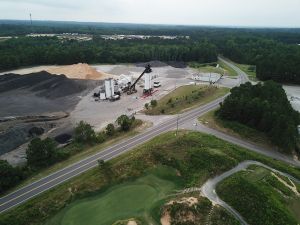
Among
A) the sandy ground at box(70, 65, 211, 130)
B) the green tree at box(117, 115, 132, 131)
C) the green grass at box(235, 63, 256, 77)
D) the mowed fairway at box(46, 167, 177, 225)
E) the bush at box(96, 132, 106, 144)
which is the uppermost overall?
the green tree at box(117, 115, 132, 131)

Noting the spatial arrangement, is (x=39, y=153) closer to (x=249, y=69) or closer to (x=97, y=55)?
(x=97, y=55)

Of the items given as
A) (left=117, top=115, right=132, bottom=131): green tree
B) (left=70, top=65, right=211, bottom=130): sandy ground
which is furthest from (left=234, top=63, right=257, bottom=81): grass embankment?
(left=117, top=115, right=132, bottom=131): green tree

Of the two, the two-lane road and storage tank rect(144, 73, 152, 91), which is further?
storage tank rect(144, 73, 152, 91)

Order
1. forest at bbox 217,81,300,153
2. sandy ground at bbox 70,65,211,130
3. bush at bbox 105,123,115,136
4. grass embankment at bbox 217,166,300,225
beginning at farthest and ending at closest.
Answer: sandy ground at bbox 70,65,211,130, bush at bbox 105,123,115,136, forest at bbox 217,81,300,153, grass embankment at bbox 217,166,300,225

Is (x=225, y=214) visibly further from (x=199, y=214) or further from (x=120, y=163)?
(x=120, y=163)

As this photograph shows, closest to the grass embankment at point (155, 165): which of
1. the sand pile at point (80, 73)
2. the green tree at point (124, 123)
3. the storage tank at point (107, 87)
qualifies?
the green tree at point (124, 123)

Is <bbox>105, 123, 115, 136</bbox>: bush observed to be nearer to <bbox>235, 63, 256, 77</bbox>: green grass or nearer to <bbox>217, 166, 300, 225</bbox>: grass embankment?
<bbox>217, 166, 300, 225</bbox>: grass embankment
